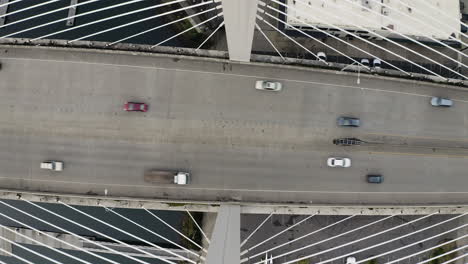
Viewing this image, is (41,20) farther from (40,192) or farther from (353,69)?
(353,69)

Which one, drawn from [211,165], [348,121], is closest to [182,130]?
[211,165]

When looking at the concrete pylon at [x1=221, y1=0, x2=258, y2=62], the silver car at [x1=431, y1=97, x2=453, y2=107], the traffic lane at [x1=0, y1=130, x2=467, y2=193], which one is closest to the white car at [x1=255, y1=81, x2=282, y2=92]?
the concrete pylon at [x1=221, y1=0, x2=258, y2=62]

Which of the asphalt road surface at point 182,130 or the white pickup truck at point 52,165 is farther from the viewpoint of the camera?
the asphalt road surface at point 182,130

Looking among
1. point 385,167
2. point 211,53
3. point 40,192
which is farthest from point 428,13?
point 40,192

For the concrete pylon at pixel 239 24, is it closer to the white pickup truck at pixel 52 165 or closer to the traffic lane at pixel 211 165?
the traffic lane at pixel 211 165

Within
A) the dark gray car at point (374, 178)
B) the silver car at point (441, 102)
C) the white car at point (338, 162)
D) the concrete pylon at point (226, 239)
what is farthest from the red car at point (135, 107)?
Result: the silver car at point (441, 102)

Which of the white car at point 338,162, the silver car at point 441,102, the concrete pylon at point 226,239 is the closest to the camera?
the concrete pylon at point 226,239

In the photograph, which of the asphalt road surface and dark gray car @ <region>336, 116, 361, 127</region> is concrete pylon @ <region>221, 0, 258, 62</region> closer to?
the asphalt road surface
